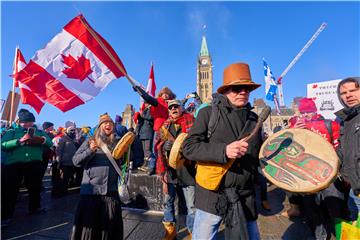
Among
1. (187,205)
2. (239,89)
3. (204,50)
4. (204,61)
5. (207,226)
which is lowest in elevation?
(187,205)

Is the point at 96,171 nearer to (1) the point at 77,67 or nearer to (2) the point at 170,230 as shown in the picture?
(2) the point at 170,230

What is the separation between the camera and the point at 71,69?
4523mm

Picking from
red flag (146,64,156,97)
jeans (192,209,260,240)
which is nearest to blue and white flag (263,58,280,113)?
red flag (146,64,156,97)

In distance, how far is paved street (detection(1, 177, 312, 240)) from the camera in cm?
383

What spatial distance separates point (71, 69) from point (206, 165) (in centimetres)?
394

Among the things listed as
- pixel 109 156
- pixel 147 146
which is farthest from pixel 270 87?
pixel 109 156

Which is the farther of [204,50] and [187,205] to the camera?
[204,50]

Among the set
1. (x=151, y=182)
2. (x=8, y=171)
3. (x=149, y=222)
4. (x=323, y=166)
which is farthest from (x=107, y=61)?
(x=323, y=166)

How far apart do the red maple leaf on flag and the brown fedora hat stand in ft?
11.8

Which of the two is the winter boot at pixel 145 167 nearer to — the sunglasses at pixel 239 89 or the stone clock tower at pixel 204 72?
the sunglasses at pixel 239 89

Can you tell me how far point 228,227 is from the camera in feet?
5.95

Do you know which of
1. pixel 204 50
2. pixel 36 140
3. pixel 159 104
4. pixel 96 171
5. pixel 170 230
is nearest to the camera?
pixel 96 171

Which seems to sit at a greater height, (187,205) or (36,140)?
(36,140)

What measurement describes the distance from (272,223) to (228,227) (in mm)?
3125
